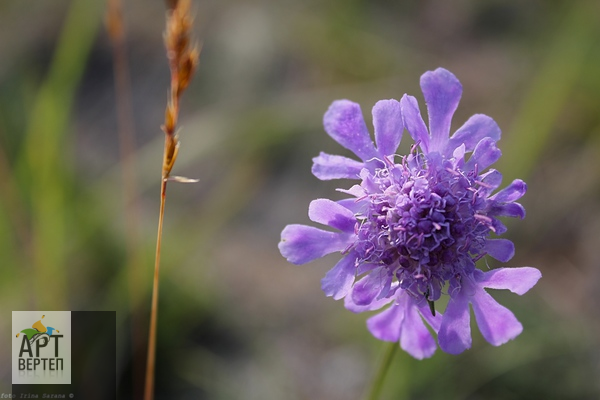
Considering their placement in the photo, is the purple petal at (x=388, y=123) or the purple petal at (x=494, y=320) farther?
the purple petal at (x=388, y=123)

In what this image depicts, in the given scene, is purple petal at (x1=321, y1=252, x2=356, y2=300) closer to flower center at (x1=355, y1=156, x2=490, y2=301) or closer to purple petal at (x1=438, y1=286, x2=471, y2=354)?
flower center at (x1=355, y1=156, x2=490, y2=301)

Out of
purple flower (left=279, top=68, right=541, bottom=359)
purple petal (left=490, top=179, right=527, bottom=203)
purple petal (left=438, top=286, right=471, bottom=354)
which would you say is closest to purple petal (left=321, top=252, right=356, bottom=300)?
purple flower (left=279, top=68, right=541, bottom=359)

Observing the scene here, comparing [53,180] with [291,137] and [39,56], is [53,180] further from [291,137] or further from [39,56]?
[39,56]

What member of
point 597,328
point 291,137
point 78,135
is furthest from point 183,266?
point 597,328

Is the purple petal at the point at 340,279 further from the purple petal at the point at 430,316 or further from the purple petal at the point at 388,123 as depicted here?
the purple petal at the point at 388,123

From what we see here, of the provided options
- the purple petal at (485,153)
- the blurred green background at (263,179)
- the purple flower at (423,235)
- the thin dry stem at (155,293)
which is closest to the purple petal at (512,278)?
the purple flower at (423,235)
